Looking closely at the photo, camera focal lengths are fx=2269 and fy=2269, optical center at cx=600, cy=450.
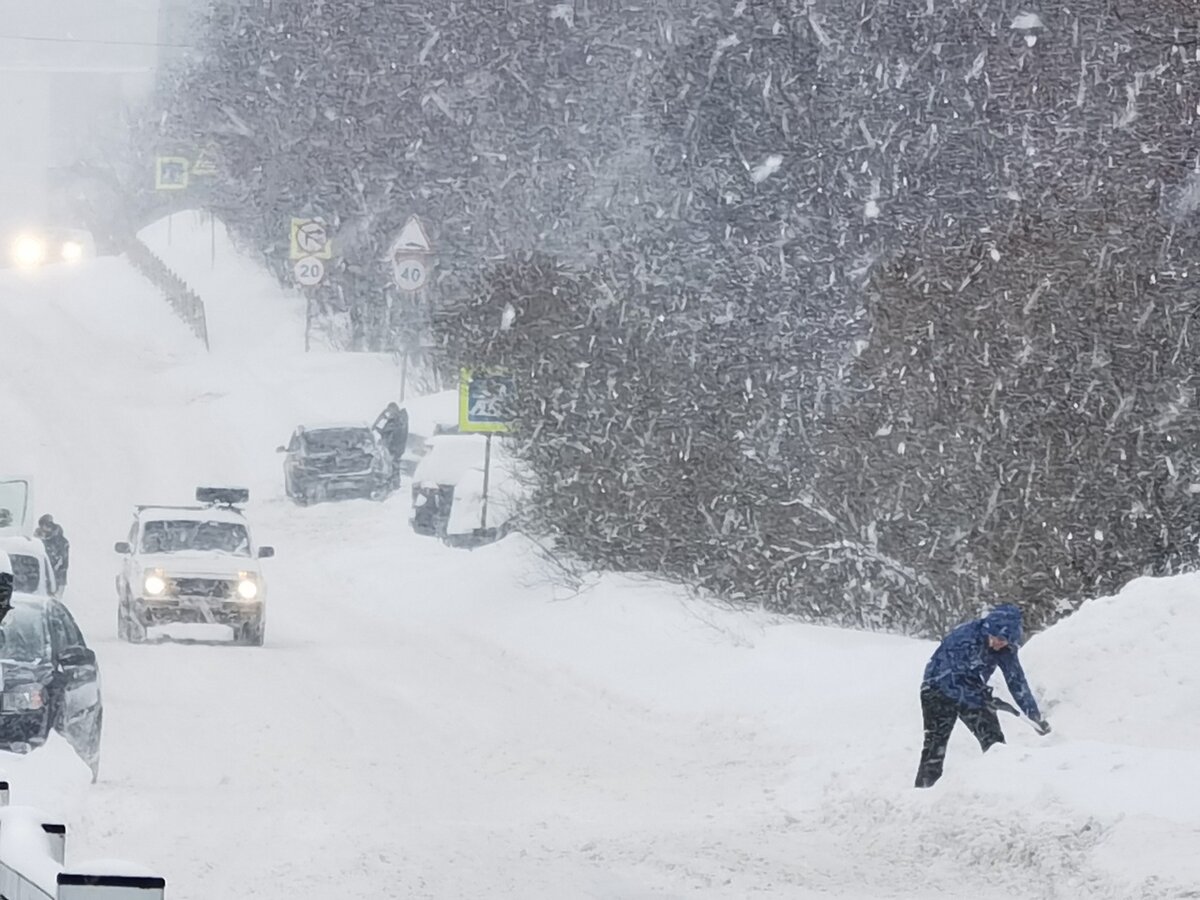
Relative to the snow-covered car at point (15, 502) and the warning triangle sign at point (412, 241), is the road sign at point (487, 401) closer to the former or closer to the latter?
the snow-covered car at point (15, 502)

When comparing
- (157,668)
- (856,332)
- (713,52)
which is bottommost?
(157,668)

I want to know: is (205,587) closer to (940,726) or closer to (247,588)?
(247,588)

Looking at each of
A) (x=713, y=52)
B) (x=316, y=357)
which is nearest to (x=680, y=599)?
(x=713, y=52)

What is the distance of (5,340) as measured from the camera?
195ft

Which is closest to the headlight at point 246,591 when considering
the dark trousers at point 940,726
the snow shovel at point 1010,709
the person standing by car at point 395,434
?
the dark trousers at point 940,726

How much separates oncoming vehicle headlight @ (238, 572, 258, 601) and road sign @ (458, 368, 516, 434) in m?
3.41

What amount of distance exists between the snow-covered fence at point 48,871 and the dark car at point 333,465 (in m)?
33.3

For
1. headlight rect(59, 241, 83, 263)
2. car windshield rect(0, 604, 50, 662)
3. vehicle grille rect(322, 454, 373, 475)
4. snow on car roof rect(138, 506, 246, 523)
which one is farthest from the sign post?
headlight rect(59, 241, 83, 263)

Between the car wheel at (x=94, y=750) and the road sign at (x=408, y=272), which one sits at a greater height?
the road sign at (x=408, y=272)

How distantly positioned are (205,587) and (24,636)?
9095 millimetres

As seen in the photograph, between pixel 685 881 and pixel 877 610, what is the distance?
1054 cm

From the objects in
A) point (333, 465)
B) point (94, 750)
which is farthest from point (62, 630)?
point (333, 465)

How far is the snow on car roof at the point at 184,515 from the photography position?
25.8 metres

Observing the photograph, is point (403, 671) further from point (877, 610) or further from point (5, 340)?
point (5, 340)
